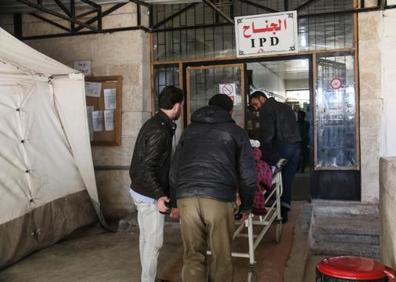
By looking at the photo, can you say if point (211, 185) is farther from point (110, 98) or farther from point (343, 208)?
point (110, 98)

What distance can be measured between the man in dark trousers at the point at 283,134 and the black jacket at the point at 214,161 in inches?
84.8

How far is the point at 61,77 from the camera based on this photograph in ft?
18.3

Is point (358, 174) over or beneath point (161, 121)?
beneath

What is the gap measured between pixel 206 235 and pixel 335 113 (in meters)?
3.73

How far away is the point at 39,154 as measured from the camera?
518 centimetres

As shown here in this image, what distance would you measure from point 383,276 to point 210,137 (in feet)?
4.51

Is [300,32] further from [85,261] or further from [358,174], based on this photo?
[85,261]

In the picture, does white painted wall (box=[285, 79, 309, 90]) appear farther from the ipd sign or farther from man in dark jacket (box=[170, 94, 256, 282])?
man in dark jacket (box=[170, 94, 256, 282])

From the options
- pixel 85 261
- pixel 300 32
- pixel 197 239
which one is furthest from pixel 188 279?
pixel 300 32

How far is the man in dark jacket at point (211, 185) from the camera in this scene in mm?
2998

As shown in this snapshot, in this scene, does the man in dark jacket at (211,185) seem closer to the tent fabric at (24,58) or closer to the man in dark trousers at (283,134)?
the man in dark trousers at (283,134)

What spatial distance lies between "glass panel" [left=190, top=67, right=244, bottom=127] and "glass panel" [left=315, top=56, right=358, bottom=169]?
1138 mm

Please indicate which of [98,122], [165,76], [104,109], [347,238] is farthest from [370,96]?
[98,122]

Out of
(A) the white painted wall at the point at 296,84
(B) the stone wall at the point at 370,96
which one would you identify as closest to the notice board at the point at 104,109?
(B) the stone wall at the point at 370,96
